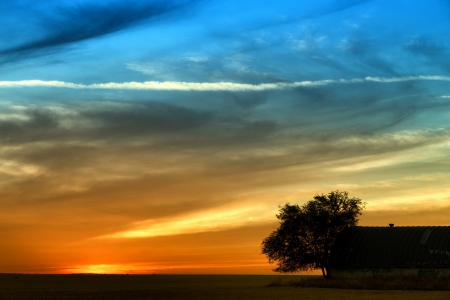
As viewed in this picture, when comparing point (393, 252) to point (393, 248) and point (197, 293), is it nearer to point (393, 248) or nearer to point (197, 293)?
point (393, 248)

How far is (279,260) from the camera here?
A: 80312mm

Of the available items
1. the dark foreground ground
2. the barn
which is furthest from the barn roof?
the dark foreground ground

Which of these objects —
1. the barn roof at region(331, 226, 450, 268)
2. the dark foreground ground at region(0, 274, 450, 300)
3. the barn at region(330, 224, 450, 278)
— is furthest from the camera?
the barn roof at region(331, 226, 450, 268)

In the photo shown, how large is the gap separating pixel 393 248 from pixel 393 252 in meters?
0.82

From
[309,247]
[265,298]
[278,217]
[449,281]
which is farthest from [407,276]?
[265,298]

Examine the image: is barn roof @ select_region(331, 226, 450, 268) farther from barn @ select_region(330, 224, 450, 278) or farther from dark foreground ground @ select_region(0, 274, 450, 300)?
dark foreground ground @ select_region(0, 274, 450, 300)

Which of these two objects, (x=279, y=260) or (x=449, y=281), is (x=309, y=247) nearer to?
(x=279, y=260)

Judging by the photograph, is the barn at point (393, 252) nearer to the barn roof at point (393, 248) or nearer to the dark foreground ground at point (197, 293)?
the barn roof at point (393, 248)

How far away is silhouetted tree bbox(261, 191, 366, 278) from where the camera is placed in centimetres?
7938

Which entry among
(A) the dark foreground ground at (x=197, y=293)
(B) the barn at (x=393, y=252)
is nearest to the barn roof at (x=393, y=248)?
(B) the barn at (x=393, y=252)

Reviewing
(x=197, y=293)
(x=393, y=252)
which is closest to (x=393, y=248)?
(x=393, y=252)

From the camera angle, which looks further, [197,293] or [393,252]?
[393,252]

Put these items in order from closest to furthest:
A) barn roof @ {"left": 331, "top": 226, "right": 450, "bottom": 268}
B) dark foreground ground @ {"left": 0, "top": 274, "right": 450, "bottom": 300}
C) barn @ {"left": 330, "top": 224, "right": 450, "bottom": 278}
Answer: dark foreground ground @ {"left": 0, "top": 274, "right": 450, "bottom": 300} → barn @ {"left": 330, "top": 224, "right": 450, "bottom": 278} → barn roof @ {"left": 331, "top": 226, "right": 450, "bottom": 268}

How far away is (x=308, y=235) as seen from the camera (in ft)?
262
